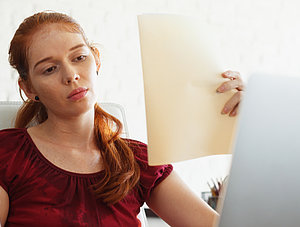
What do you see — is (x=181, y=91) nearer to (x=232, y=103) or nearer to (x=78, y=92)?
(x=232, y=103)

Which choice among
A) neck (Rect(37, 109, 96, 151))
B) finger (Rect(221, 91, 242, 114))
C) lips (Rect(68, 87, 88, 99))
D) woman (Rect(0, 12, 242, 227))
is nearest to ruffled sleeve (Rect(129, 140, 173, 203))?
woman (Rect(0, 12, 242, 227))

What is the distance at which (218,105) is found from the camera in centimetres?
79

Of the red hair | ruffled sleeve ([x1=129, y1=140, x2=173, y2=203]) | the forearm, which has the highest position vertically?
the red hair

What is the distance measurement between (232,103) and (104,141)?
1.56 ft

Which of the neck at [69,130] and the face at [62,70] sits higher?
the face at [62,70]

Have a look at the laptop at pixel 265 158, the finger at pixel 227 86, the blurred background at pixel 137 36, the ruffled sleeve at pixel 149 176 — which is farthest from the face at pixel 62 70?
the blurred background at pixel 137 36

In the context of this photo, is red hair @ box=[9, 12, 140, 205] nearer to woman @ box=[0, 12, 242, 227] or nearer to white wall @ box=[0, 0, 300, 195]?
woman @ box=[0, 12, 242, 227]

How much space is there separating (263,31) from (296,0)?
31 centimetres

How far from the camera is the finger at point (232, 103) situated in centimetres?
78

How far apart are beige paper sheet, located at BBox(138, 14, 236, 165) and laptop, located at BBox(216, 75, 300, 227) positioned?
0.33 metres

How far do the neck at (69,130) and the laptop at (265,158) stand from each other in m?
0.71

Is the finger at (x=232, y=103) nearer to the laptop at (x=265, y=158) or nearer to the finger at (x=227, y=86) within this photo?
the finger at (x=227, y=86)

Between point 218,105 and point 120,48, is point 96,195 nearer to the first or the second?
point 218,105

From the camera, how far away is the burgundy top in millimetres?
959
